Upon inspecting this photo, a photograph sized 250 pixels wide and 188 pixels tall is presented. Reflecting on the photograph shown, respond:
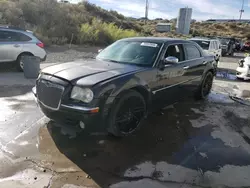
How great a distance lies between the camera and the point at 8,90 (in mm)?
6598

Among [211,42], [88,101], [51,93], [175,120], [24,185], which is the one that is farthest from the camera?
[211,42]

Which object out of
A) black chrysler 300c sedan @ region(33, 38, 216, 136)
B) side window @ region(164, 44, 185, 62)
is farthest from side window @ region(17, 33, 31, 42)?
side window @ region(164, 44, 185, 62)

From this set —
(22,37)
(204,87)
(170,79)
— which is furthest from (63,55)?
(170,79)

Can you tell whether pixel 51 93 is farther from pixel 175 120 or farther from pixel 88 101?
pixel 175 120

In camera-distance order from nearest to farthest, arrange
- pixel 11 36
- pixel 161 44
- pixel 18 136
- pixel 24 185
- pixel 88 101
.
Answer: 1. pixel 24 185
2. pixel 88 101
3. pixel 18 136
4. pixel 161 44
5. pixel 11 36

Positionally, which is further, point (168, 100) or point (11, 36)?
point (11, 36)

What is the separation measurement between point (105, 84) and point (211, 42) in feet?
39.0

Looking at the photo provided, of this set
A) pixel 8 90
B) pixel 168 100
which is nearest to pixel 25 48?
pixel 8 90

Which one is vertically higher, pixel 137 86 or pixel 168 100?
pixel 137 86

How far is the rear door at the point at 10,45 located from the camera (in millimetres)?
8195

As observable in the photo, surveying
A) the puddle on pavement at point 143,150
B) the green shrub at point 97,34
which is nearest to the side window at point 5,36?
the puddle on pavement at point 143,150

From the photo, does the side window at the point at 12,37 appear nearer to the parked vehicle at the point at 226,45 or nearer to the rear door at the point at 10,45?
the rear door at the point at 10,45

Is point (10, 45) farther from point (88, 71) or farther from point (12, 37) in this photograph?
point (88, 71)

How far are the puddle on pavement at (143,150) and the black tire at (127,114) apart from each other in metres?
0.18
